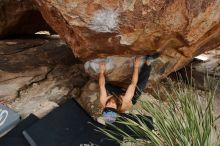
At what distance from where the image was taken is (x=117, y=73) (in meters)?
4.75

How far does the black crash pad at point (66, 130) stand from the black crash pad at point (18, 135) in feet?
0.23

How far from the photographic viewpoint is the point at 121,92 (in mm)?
4859

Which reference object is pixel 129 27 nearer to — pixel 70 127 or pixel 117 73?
pixel 117 73

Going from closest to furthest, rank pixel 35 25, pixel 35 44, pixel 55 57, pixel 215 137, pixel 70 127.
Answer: pixel 215 137
pixel 70 127
pixel 55 57
pixel 35 44
pixel 35 25

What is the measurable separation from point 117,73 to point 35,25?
9.31 feet

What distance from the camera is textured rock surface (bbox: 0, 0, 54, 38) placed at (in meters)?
6.29

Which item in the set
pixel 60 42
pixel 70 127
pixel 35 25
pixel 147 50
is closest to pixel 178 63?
pixel 147 50

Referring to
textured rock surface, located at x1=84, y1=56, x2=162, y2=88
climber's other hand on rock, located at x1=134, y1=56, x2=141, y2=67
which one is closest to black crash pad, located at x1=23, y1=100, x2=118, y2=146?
textured rock surface, located at x1=84, y1=56, x2=162, y2=88

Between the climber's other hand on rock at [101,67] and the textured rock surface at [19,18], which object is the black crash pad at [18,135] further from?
the textured rock surface at [19,18]

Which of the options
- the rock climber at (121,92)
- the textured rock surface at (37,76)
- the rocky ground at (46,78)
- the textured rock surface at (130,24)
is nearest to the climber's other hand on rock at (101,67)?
the rock climber at (121,92)

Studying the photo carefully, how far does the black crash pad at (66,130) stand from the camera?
4.19 meters

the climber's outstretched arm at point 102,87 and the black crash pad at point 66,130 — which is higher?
the climber's outstretched arm at point 102,87

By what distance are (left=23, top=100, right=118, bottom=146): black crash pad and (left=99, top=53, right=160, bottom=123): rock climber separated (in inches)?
9.2

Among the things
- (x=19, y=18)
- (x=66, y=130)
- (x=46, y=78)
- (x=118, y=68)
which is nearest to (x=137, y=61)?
(x=118, y=68)
